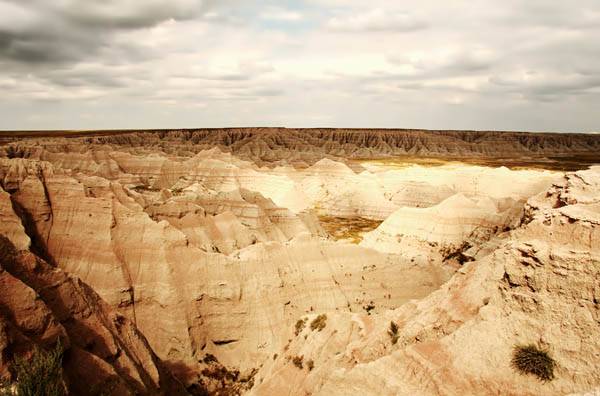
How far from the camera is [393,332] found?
43.2 ft

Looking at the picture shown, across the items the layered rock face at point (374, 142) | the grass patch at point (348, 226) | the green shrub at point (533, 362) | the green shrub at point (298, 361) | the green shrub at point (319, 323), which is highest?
the layered rock face at point (374, 142)

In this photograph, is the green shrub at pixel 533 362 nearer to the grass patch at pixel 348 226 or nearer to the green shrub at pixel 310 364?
the green shrub at pixel 310 364

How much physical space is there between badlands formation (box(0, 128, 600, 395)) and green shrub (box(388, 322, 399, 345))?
0.05m

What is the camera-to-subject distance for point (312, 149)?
142 m

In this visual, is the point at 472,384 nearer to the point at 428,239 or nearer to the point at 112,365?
the point at 112,365

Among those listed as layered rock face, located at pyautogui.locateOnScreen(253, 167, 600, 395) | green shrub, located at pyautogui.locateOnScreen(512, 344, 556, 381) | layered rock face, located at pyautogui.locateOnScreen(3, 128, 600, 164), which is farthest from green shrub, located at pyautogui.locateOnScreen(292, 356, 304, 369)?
layered rock face, located at pyautogui.locateOnScreen(3, 128, 600, 164)

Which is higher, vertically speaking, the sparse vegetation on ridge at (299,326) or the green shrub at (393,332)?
the green shrub at (393,332)

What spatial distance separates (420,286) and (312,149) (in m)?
119

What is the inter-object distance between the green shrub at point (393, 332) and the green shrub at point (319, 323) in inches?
176

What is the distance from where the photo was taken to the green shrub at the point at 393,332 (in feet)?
41.6

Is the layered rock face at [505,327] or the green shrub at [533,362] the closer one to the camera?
the green shrub at [533,362]

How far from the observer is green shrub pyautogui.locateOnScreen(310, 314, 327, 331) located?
17525 millimetres

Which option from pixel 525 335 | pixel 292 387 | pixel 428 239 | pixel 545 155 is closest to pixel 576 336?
pixel 525 335

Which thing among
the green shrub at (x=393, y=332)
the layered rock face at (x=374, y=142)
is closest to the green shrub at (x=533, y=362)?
the green shrub at (x=393, y=332)
